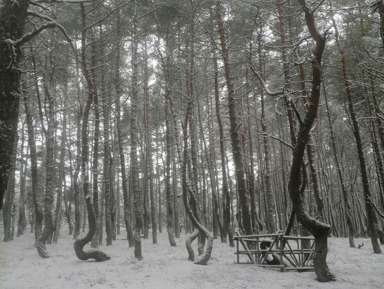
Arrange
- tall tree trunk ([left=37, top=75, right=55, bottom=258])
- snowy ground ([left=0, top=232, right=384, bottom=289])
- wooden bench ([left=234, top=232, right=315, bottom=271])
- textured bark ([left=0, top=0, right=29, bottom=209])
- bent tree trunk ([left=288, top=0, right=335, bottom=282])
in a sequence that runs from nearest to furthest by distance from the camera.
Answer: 1. textured bark ([left=0, top=0, right=29, bottom=209])
2. snowy ground ([left=0, top=232, right=384, bottom=289])
3. bent tree trunk ([left=288, top=0, right=335, bottom=282])
4. wooden bench ([left=234, top=232, right=315, bottom=271])
5. tall tree trunk ([left=37, top=75, right=55, bottom=258])

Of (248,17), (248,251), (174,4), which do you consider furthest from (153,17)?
(248,251)

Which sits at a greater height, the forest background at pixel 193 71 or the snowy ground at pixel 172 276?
the forest background at pixel 193 71

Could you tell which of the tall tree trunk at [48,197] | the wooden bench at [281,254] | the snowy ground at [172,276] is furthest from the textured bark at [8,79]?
the tall tree trunk at [48,197]

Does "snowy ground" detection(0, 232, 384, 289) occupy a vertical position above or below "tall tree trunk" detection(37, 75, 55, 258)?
below

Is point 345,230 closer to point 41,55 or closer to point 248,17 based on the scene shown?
point 248,17

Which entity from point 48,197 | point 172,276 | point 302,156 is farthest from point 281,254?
point 48,197

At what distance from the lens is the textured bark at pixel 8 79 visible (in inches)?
158

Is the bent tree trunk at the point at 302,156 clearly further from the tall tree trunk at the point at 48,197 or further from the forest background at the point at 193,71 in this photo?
the tall tree trunk at the point at 48,197

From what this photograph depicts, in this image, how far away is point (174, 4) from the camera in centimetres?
1312

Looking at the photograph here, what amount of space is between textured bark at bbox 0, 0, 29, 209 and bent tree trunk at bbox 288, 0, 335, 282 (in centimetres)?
644

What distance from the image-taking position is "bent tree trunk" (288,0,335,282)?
766 centimetres

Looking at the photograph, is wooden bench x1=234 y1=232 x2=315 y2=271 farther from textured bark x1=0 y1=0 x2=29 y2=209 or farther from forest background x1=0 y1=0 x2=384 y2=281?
textured bark x1=0 y1=0 x2=29 y2=209

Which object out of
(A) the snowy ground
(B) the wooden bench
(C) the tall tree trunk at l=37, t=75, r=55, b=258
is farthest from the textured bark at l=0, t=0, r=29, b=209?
(C) the tall tree trunk at l=37, t=75, r=55, b=258

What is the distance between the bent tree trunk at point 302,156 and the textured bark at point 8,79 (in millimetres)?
6445
